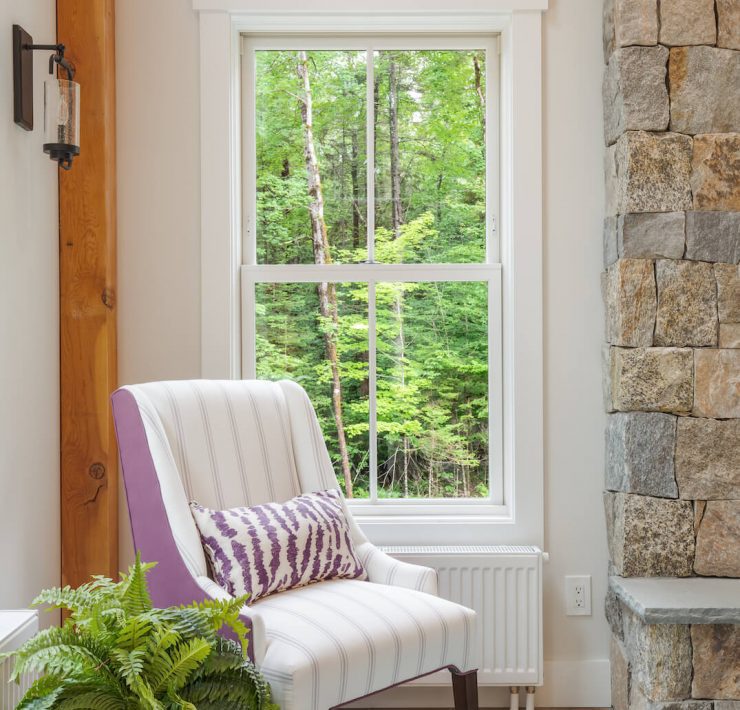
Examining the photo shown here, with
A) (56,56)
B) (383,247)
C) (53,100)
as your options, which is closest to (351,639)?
(383,247)

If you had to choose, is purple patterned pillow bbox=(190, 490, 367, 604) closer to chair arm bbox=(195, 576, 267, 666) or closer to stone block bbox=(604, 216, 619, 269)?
chair arm bbox=(195, 576, 267, 666)

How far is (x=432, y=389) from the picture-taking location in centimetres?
271

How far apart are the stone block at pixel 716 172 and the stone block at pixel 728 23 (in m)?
0.27

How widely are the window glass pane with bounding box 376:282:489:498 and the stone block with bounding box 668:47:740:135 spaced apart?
802mm

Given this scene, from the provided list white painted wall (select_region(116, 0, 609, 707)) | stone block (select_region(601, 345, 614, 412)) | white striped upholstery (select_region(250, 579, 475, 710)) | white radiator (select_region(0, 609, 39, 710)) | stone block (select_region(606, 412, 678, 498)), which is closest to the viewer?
white radiator (select_region(0, 609, 39, 710))

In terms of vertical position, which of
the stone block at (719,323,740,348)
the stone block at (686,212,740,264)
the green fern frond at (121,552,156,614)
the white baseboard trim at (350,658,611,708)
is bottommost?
the white baseboard trim at (350,658,611,708)

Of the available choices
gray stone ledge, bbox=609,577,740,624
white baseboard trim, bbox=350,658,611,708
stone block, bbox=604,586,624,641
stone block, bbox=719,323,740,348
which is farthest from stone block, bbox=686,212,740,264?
white baseboard trim, bbox=350,658,611,708

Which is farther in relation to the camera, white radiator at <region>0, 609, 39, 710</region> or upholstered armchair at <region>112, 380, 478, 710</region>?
upholstered armchair at <region>112, 380, 478, 710</region>

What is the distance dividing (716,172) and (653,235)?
26 cm

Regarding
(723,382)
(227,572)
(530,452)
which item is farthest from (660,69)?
(227,572)

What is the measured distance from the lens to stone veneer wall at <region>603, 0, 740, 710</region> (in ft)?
7.61

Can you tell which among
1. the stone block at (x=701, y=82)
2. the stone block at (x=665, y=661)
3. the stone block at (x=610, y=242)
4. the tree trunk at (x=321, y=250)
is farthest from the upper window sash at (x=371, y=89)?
the stone block at (x=665, y=661)

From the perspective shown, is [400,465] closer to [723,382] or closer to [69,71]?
[723,382]

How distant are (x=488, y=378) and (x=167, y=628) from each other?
1.55 meters
